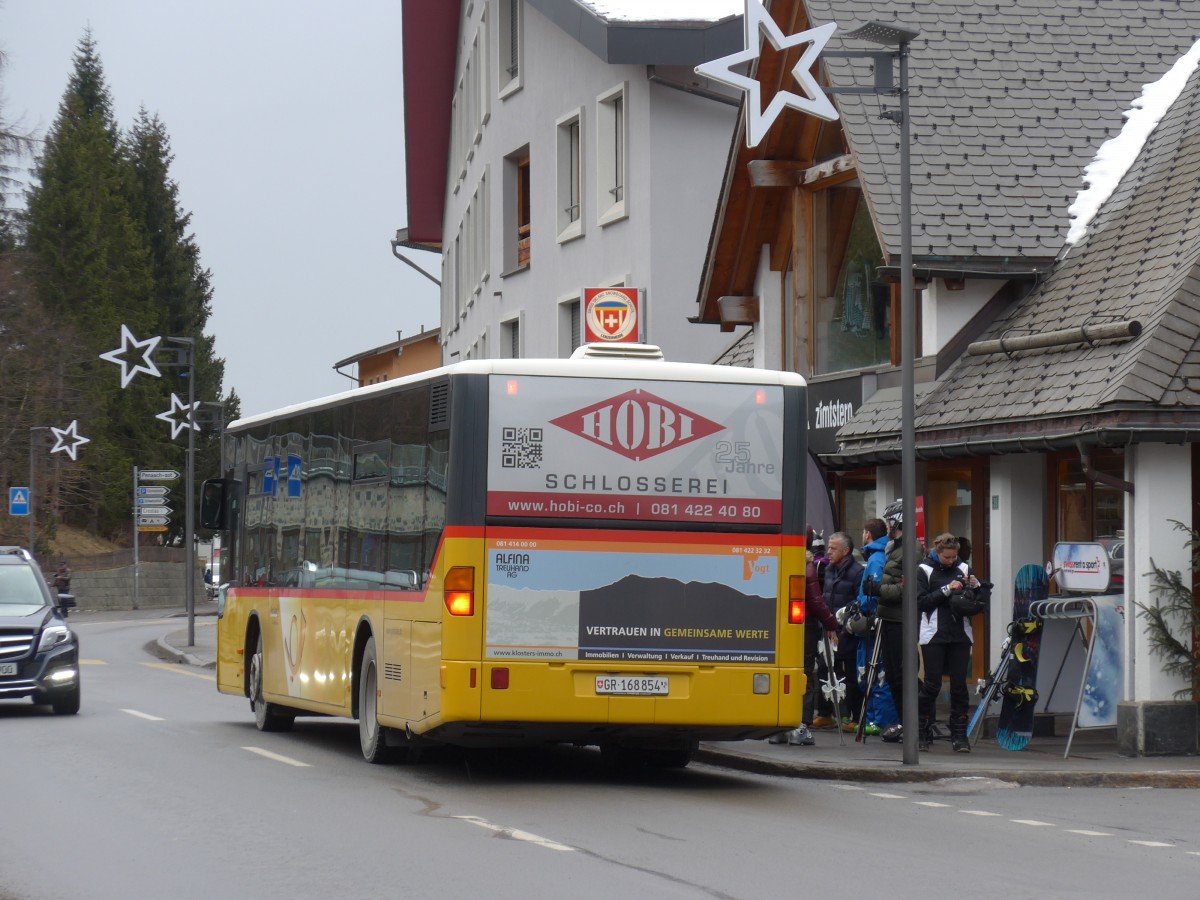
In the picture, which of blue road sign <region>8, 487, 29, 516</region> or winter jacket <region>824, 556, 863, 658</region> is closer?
winter jacket <region>824, 556, 863, 658</region>

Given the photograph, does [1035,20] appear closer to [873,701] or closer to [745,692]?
[873,701]

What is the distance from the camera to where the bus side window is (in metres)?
20.8

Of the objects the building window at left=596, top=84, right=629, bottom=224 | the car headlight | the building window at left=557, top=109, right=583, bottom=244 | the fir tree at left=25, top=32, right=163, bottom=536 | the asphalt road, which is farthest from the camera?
the fir tree at left=25, top=32, right=163, bottom=536

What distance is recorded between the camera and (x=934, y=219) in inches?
787

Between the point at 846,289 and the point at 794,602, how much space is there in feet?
32.2

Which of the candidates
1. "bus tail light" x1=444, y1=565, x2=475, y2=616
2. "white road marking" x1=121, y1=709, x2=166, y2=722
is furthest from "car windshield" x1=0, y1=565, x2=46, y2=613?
"bus tail light" x1=444, y1=565, x2=475, y2=616

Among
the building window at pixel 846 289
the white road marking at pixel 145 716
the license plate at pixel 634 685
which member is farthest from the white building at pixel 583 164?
the license plate at pixel 634 685

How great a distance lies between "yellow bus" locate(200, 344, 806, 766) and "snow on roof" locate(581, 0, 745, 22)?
702 inches

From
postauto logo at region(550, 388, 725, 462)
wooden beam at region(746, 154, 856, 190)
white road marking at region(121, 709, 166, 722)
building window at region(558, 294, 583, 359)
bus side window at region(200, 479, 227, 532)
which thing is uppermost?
wooden beam at region(746, 154, 856, 190)

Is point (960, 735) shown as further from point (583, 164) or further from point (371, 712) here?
point (583, 164)

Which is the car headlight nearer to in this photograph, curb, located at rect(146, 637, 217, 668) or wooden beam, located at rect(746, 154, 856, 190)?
wooden beam, located at rect(746, 154, 856, 190)

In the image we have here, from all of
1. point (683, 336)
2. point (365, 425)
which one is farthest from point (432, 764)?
point (683, 336)

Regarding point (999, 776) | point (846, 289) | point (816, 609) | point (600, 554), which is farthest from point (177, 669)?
point (600, 554)

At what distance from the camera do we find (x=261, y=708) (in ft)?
63.8
